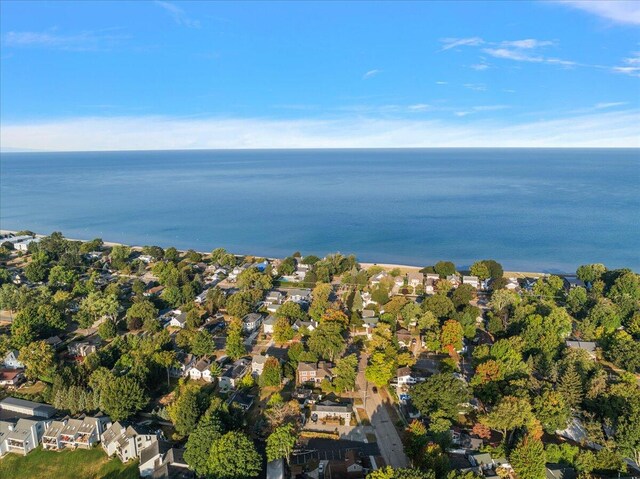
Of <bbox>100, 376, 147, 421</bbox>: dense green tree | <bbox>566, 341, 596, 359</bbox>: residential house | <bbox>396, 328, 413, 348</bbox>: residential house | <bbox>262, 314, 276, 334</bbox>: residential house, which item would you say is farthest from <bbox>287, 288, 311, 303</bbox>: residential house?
<bbox>566, 341, 596, 359</bbox>: residential house

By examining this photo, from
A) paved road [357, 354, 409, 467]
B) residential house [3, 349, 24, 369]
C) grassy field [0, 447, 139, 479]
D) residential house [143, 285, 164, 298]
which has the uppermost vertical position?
residential house [143, 285, 164, 298]

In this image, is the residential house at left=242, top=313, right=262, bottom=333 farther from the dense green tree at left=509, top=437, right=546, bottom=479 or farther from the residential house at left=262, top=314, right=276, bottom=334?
the dense green tree at left=509, top=437, right=546, bottom=479

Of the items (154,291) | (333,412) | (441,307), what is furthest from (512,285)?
(154,291)

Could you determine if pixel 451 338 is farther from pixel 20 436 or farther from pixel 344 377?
pixel 20 436

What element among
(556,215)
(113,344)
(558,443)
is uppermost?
(556,215)

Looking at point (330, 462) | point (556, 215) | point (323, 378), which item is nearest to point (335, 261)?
point (323, 378)

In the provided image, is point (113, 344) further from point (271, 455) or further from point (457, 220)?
point (457, 220)

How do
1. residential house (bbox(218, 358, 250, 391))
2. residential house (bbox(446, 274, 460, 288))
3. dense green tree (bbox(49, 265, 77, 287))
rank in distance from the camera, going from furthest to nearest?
residential house (bbox(446, 274, 460, 288))
dense green tree (bbox(49, 265, 77, 287))
residential house (bbox(218, 358, 250, 391))
